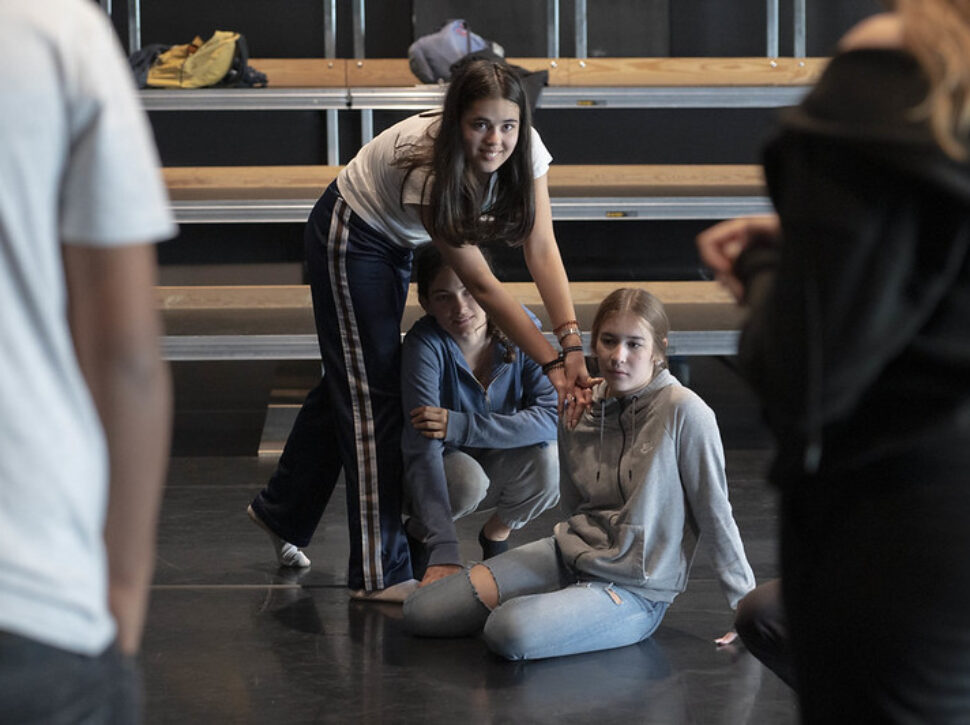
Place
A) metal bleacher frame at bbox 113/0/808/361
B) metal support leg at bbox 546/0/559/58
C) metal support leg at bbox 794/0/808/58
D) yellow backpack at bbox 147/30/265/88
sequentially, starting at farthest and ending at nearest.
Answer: metal support leg at bbox 794/0/808/58 < metal support leg at bbox 546/0/559/58 < yellow backpack at bbox 147/30/265/88 < metal bleacher frame at bbox 113/0/808/361

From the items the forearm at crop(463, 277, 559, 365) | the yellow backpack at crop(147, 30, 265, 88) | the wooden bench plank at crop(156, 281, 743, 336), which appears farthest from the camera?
the yellow backpack at crop(147, 30, 265, 88)

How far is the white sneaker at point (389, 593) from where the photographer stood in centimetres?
280

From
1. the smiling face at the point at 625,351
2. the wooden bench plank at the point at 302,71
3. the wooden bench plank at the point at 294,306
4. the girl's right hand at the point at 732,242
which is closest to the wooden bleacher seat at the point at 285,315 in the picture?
the wooden bench plank at the point at 294,306

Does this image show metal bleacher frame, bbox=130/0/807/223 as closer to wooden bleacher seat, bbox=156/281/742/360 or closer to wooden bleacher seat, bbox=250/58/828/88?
wooden bleacher seat, bbox=250/58/828/88

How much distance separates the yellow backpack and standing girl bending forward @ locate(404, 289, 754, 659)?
3.55 m

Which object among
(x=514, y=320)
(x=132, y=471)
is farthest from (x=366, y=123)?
(x=132, y=471)

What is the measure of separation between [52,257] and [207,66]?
507 centimetres

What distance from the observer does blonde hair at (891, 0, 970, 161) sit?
2.63 ft

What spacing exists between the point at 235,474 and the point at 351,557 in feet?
4.97

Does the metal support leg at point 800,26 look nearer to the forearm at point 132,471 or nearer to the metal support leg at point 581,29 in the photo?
the metal support leg at point 581,29

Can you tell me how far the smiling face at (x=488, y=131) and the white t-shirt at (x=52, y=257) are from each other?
5.75ft

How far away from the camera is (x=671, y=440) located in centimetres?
245

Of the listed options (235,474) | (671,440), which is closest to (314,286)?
(671,440)

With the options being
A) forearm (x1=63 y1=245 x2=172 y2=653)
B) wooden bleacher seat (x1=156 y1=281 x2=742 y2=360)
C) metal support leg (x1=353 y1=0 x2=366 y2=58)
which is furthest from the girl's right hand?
metal support leg (x1=353 y1=0 x2=366 y2=58)
